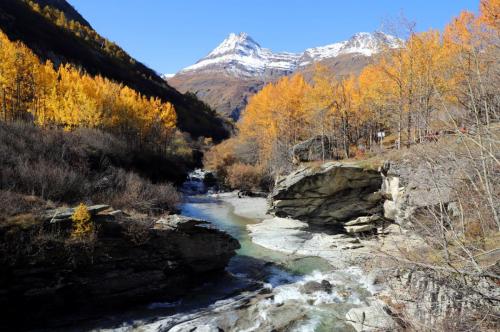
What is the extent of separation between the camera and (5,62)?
37.1m

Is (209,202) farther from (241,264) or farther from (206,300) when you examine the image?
(206,300)

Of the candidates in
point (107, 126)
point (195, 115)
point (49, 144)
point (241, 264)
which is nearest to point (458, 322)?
point (241, 264)

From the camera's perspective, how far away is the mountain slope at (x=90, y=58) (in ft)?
285

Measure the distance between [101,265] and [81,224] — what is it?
1.83 metres

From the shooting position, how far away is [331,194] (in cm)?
2530

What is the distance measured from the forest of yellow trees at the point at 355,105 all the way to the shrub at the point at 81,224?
12662 millimetres

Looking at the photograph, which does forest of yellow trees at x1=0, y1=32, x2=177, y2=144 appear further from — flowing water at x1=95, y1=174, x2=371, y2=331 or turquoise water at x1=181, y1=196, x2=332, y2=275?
flowing water at x1=95, y1=174, x2=371, y2=331

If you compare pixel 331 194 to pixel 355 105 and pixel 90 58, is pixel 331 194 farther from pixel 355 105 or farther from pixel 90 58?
pixel 90 58

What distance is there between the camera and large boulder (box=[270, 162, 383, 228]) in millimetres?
24234

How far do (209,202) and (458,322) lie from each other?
4014cm

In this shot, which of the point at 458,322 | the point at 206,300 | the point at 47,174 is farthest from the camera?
the point at 47,174

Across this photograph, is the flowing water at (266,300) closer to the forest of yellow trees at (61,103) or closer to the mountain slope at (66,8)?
the forest of yellow trees at (61,103)

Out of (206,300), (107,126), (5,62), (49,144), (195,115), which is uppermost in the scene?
(195,115)

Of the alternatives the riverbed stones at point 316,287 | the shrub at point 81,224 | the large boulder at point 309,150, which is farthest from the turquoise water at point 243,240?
the shrub at point 81,224
